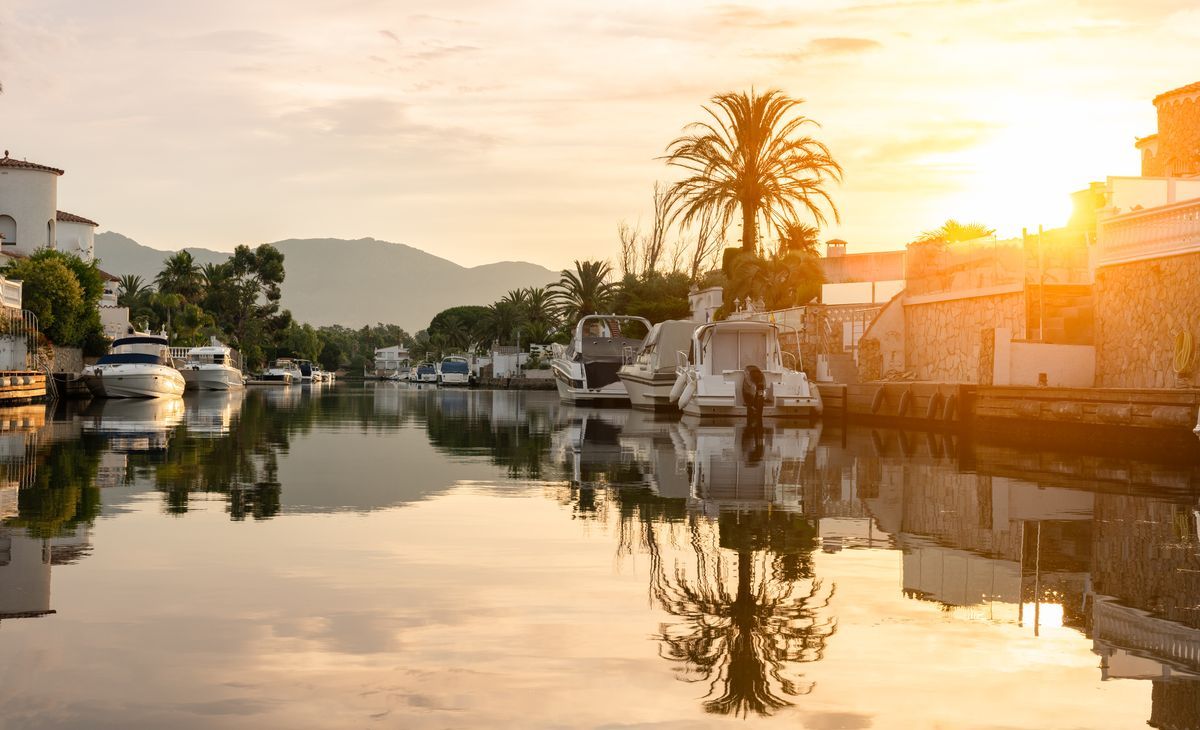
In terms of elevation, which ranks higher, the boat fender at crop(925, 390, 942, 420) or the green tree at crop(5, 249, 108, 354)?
the green tree at crop(5, 249, 108, 354)

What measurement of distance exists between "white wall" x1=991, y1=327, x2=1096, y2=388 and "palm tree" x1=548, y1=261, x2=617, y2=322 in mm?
52870

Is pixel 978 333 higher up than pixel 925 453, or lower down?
higher up

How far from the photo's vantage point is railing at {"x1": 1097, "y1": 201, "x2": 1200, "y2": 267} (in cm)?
2359

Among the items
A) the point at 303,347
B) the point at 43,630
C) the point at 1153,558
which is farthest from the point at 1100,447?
the point at 303,347

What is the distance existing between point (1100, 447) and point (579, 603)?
1768 centimetres

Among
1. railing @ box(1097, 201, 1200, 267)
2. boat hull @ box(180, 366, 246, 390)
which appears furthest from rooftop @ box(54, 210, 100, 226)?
railing @ box(1097, 201, 1200, 267)

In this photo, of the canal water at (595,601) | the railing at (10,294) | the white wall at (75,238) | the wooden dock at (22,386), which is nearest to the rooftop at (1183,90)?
the canal water at (595,601)

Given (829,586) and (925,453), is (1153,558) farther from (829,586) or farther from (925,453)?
(925,453)

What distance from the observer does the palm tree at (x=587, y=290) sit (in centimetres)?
8104

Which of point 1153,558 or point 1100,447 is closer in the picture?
point 1153,558

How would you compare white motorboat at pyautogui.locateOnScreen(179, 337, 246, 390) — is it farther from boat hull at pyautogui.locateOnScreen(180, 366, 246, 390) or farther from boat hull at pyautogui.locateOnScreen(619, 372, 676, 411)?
boat hull at pyautogui.locateOnScreen(619, 372, 676, 411)

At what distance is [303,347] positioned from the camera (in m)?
173

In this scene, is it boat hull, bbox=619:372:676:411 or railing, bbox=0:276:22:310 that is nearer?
boat hull, bbox=619:372:676:411

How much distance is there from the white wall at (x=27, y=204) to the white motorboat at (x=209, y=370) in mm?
10714
